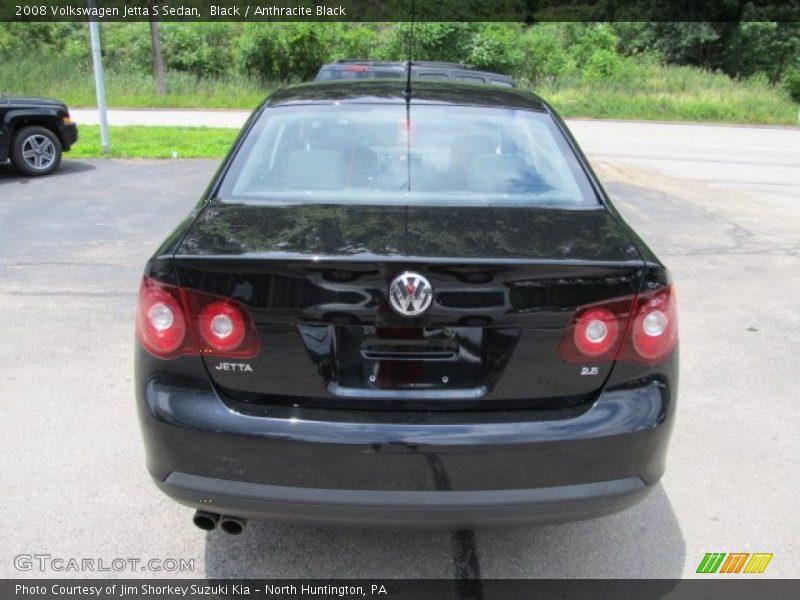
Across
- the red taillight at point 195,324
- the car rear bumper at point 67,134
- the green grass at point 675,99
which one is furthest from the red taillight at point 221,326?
the green grass at point 675,99

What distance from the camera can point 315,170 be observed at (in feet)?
10.5

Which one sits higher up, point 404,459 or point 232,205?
point 232,205

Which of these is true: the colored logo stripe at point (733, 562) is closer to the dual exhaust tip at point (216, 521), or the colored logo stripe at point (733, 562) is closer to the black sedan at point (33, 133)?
the dual exhaust tip at point (216, 521)

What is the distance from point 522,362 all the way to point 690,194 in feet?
31.0

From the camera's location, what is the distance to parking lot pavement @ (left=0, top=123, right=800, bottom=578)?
2883 mm

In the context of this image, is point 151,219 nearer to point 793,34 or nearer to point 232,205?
point 232,205

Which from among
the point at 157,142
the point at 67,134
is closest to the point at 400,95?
the point at 67,134

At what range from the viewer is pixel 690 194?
10.8 metres

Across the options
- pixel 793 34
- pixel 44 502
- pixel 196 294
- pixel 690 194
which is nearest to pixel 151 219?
pixel 44 502

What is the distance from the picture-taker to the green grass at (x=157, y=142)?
1291 centimetres

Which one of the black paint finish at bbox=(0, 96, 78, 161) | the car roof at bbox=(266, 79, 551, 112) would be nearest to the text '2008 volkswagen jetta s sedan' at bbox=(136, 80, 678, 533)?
the car roof at bbox=(266, 79, 551, 112)

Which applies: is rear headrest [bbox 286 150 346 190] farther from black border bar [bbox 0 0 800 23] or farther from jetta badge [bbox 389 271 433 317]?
black border bar [bbox 0 0 800 23]

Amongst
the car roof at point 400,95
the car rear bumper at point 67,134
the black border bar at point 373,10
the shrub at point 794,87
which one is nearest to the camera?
the car roof at point 400,95

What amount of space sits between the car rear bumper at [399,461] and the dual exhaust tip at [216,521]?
14 centimetres
